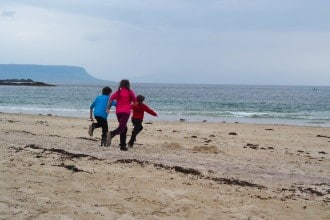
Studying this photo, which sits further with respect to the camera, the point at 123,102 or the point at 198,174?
the point at 123,102

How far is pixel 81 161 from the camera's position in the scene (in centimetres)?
788

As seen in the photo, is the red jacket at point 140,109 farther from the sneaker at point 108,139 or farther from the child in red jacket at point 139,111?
the sneaker at point 108,139

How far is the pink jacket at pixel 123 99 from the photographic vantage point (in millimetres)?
10125

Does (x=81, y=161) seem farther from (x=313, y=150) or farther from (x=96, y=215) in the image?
(x=313, y=150)

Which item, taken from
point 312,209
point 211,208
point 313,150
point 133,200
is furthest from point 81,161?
point 313,150

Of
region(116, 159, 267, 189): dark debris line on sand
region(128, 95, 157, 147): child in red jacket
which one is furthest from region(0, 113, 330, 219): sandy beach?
region(128, 95, 157, 147): child in red jacket

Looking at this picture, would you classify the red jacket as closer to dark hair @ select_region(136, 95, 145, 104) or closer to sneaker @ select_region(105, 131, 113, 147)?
dark hair @ select_region(136, 95, 145, 104)

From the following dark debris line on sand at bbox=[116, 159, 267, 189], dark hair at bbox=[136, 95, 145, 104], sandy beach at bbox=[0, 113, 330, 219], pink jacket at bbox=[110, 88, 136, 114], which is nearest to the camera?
sandy beach at bbox=[0, 113, 330, 219]

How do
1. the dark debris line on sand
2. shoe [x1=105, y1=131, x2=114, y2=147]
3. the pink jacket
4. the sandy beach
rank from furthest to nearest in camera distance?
shoe [x1=105, y1=131, x2=114, y2=147] → the pink jacket → the dark debris line on sand → the sandy beach

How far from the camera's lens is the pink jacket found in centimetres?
1012

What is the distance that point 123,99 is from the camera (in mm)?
10188

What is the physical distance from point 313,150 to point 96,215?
1052cm

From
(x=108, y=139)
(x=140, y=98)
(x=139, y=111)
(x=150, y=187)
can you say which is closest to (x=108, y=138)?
(x=108, y=139)

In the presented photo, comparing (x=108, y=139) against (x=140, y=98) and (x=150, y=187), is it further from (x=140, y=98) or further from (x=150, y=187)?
(x=150, y=187)
